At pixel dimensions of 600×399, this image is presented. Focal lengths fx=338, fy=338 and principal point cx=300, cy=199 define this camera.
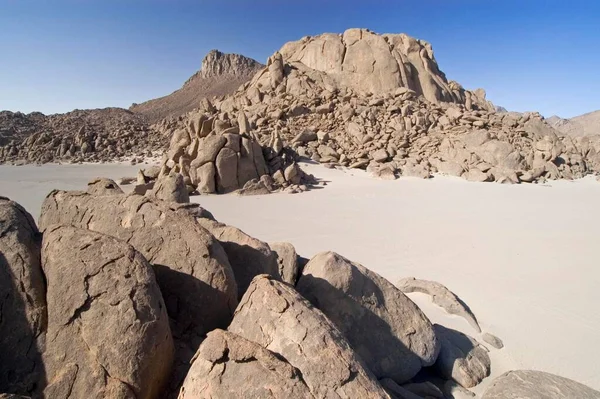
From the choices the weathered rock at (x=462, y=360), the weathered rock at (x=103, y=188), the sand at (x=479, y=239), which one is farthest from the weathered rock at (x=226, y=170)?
the weathered rock at (x=462, y=360)

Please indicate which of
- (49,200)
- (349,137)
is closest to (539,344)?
(49,200)

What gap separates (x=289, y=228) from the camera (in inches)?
306

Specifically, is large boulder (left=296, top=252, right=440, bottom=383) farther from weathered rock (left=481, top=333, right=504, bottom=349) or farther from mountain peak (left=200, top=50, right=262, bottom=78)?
mountain peak (left=200, top=50, right=262, bottom=78)

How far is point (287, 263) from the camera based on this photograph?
3424 mm

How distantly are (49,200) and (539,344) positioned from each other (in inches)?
213

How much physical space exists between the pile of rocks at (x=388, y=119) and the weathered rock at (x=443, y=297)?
8885 millimetres

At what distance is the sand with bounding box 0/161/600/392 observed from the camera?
4.06 m

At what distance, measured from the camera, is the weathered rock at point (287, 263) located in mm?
3312

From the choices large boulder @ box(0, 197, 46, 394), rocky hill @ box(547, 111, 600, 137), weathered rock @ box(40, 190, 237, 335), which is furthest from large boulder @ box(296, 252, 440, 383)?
rocky hill @ box(547, 111, 600, 137)

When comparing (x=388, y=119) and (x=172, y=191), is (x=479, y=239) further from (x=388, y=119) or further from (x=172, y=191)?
(x=388, y=119)

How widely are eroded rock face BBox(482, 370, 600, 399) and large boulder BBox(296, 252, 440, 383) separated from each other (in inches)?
24.4

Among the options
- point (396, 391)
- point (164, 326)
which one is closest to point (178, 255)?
point (164, 326)

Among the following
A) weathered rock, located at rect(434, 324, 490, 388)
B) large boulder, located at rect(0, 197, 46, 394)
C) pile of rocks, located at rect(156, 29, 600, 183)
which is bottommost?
weathered rock, located at rect(434, 324, 490, 388)

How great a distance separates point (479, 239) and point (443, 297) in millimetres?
3320
